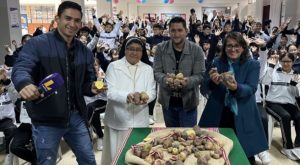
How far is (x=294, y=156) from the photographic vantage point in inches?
127

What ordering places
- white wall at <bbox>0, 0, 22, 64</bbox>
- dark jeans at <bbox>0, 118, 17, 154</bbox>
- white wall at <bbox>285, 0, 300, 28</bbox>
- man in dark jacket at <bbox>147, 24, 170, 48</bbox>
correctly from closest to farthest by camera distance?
dark jeans at <bbox>0, 118, 17, 154</bbox> → white wall at <bbox>0, 0, 22, 64</bbox> → man in dark jacket at <bbox>147, 24, 170, 48</bbox> → white wall at <bbox>285, 0, 300, 28</bbox>

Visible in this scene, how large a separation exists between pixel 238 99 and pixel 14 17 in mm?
5892

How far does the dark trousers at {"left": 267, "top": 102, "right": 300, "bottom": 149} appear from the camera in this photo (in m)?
3.28

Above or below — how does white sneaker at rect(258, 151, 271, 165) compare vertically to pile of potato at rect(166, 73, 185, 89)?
below

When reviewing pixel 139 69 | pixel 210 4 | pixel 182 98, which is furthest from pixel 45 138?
pixel 210 4

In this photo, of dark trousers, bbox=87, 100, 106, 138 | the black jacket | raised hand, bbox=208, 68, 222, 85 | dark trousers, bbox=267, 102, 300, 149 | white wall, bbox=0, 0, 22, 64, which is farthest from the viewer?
white wall, bbox=0, 0, 22, 64

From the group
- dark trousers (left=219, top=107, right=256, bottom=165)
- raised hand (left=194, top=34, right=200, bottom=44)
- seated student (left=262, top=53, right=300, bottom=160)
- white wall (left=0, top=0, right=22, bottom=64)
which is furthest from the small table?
white wall (left=0, top=0, right=22, bottom=64)

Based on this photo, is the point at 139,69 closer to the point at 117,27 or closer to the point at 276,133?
the point at 276,133

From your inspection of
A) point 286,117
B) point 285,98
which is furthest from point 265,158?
point 285,98

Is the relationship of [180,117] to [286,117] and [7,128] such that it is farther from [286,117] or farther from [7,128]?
[7,128]

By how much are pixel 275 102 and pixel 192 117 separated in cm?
153

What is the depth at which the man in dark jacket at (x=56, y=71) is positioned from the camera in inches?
67.4

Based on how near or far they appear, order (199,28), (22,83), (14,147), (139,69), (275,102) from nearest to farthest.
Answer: (22,83), (139,69), (14,147), (275,102), (199,28)

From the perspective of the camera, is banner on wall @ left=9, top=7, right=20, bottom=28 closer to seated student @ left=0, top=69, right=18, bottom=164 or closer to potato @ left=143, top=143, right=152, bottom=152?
seated student @ left=0, top=69, right=18, bottom=164
